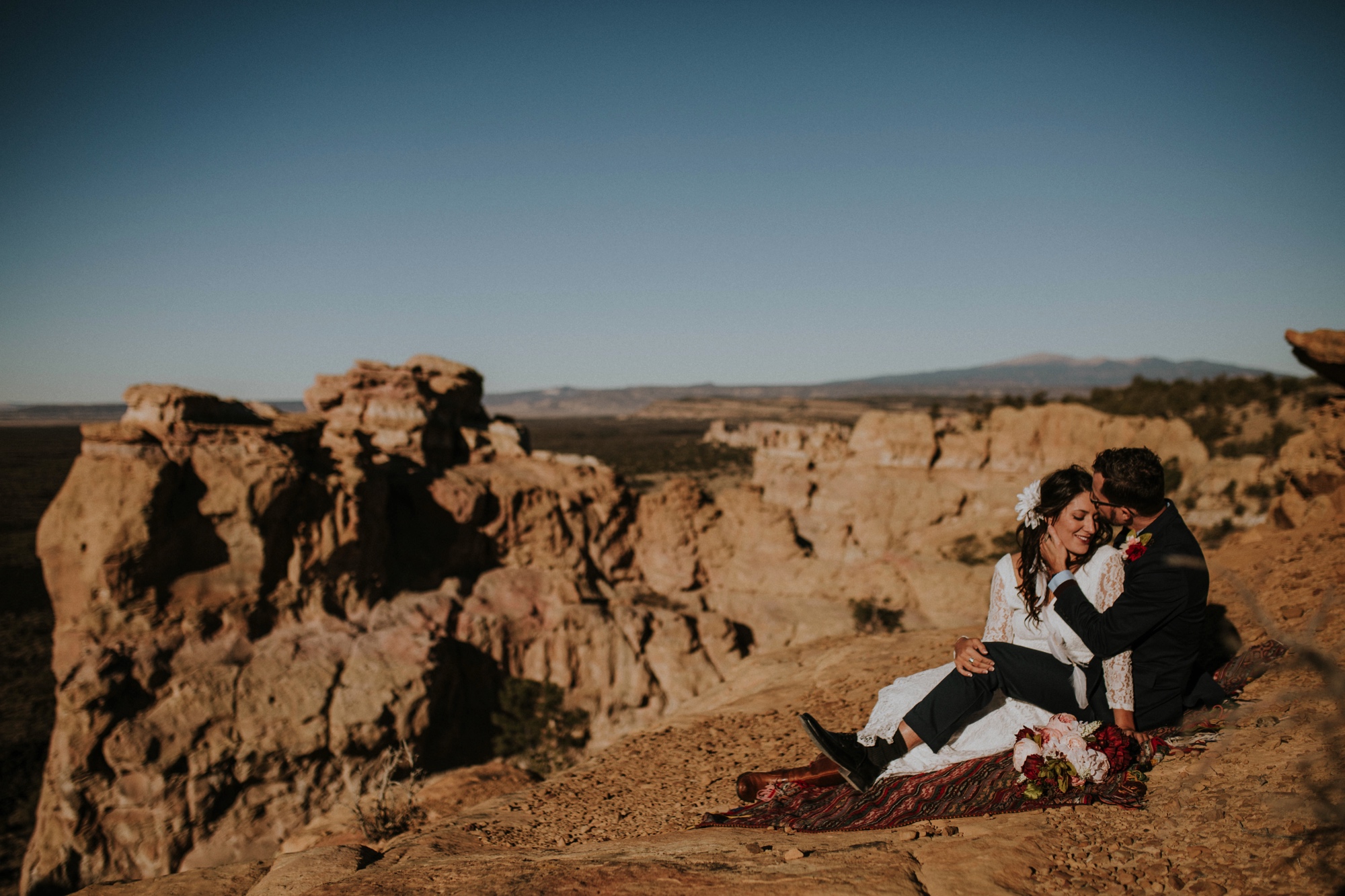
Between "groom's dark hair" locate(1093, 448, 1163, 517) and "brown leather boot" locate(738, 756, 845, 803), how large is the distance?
102 inches

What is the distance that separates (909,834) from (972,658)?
3.69 ft

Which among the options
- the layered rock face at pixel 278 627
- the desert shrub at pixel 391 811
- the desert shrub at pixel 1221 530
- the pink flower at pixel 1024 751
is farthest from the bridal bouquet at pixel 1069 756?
the layered rock face at pixel 278 627

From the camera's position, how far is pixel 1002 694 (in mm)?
4703

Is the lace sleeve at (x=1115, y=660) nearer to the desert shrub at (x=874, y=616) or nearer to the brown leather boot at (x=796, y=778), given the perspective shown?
the brown leather boot at (x=796, y=778)

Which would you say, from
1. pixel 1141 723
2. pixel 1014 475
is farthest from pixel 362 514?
pixel 1014 475

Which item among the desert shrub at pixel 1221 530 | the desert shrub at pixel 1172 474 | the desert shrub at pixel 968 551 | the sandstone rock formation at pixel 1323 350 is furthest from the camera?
the desert shrub at pixel 968 551

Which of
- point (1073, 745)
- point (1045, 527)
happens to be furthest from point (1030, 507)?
point (1073, 745)

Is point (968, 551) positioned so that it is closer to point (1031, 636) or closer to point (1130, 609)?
point (1031, 636)

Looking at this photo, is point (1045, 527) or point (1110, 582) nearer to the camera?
point (1110, 582)

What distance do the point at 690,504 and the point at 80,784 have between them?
1775cm

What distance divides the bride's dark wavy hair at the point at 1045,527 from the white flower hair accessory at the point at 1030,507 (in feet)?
0.08

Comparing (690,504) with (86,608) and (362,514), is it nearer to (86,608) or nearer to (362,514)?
(362,514)

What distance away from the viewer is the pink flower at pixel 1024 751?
4.20 metres

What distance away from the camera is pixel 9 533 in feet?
128
